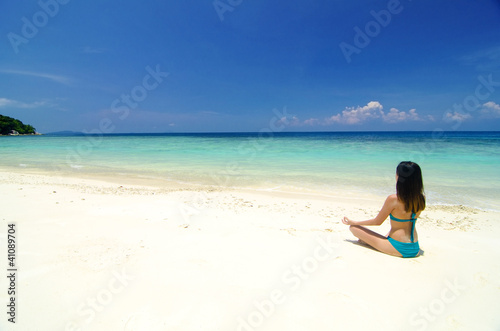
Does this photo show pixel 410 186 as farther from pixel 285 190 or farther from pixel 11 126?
pixel 11 126

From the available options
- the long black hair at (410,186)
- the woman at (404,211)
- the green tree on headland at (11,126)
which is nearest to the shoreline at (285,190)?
the woman at (404,211)

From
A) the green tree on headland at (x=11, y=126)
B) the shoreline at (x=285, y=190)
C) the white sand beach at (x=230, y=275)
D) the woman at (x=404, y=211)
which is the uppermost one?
the green tree on headland at (x=11, y=126)

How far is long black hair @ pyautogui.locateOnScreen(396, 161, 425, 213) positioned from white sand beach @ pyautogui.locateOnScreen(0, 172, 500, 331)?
31.7 inches

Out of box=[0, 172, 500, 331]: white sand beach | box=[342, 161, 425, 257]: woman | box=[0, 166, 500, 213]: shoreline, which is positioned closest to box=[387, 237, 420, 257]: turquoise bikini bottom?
box=[342, 161, 425, 257]: woman

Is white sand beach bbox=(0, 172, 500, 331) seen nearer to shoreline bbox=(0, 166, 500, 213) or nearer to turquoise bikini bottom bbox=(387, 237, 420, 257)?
turquoise bikini bottom bbox=(387, 237, 420, 257)

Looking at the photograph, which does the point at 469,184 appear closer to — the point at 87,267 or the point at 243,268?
the point at 243,268

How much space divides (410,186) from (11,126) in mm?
103663

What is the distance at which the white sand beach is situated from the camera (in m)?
2.29

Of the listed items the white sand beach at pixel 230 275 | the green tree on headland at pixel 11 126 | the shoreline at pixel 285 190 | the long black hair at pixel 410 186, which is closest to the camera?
the white sand beach at pixel 230 275

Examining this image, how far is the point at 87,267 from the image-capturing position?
9.68 ft

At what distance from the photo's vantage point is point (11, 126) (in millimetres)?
74188

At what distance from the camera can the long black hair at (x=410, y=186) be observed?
3.54 m

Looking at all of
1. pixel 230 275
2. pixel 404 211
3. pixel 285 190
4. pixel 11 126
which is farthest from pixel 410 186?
pixel 11 126

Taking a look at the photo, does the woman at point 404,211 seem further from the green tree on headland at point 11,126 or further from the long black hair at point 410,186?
the green tree on headland at point 11,126
